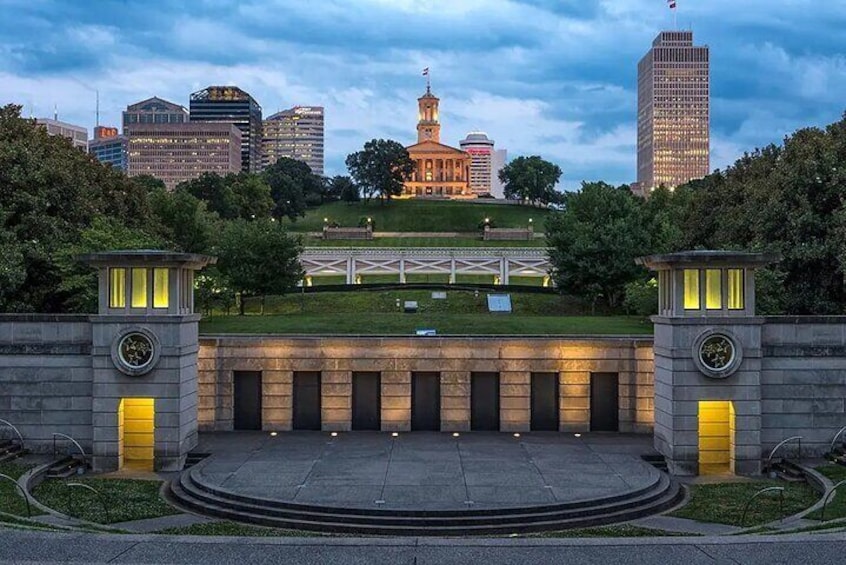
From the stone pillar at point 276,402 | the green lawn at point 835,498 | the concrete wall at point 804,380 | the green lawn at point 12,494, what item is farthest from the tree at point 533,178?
the green lawn at point 12,494

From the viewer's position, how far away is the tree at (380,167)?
160m

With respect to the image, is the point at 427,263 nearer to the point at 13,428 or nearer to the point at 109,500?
the point at 13,428

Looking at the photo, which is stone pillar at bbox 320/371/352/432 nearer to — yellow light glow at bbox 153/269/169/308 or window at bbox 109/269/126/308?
yellow light glow at bbox 153/269/169/308

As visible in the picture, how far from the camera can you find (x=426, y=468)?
82.9 ft

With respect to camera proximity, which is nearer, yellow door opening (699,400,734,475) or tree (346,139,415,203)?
yellow door opening (699,400,734,475)

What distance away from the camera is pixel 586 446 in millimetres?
29125

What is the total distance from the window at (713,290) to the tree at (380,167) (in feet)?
447

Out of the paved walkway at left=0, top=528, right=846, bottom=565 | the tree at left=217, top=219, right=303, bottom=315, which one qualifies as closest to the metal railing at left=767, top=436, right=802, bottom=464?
the paved walkway at left=0, top=528, right=846, bottom=565

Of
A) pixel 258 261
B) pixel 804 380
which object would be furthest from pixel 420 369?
pixel 258 261

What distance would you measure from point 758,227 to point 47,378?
35.1 metres

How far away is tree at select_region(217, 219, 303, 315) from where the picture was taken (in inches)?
2172

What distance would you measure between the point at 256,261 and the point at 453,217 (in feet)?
336

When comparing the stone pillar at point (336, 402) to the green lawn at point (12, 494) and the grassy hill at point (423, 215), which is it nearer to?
the green lawn at point (12, 494)

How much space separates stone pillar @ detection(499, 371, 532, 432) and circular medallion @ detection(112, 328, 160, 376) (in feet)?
43.2
